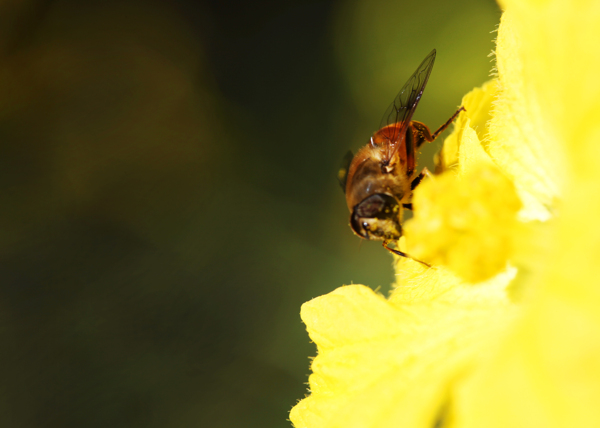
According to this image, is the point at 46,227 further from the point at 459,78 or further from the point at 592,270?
the point at 592,270

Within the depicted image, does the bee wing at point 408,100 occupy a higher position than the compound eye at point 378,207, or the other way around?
the bee wing at point 408,100

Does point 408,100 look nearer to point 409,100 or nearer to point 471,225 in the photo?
point 409,100

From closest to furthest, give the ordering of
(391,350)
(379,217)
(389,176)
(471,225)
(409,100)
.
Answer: (471,225)
(391,350)
(379,217)
(389,176)
(409,100)

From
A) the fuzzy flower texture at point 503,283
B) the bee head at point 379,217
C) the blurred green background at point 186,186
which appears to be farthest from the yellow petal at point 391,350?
the blurred green background at point 186,186

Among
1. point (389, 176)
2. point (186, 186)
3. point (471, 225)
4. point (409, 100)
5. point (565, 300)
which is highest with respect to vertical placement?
point (186, 186)

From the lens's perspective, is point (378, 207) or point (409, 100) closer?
point (378, 207)

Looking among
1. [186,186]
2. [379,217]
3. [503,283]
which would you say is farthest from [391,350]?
[186,186]

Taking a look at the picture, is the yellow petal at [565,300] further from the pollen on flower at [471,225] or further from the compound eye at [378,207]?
the compound eye at [378,207]
